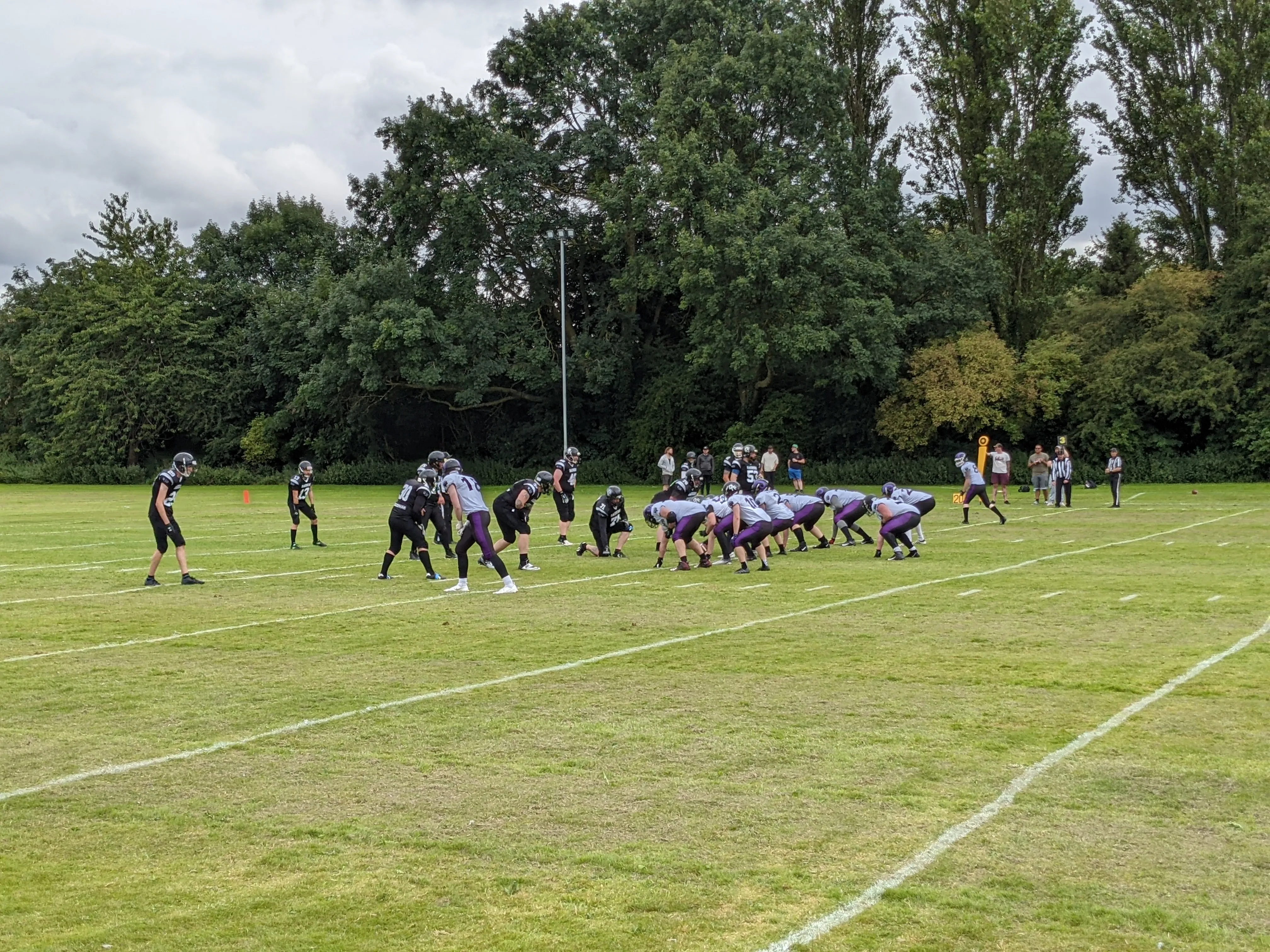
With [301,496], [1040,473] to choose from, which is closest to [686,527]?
[301,496]

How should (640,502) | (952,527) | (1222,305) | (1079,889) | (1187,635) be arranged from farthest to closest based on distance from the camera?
(1222,305) < (640,502) < (952,527) < (1187,635) < (1079,889)

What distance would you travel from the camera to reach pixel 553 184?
58.5m

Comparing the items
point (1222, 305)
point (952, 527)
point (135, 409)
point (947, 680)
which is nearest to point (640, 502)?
point (952, 527)

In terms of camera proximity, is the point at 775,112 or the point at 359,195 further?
the point at 359,195

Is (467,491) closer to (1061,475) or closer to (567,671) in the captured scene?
(567,671)

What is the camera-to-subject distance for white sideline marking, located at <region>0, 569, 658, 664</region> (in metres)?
12.6

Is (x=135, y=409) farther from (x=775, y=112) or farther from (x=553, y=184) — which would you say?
(x=775, y=112)

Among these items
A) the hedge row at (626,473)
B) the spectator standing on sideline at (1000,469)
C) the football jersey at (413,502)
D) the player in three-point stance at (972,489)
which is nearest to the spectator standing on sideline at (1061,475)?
the spectator standing on sideline at (1000,469)

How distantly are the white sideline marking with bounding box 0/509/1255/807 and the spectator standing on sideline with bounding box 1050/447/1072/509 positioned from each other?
16.3 metres

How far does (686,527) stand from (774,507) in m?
1.61

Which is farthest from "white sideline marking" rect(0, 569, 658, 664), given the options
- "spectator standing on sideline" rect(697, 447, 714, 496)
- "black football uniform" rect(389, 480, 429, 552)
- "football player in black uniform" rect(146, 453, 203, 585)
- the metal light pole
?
the metal light pole

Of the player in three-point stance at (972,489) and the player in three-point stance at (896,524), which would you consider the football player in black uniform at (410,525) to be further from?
the player in three-point stance at (972,489)

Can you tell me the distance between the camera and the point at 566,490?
79.3ft

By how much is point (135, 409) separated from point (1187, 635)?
2461 inches
